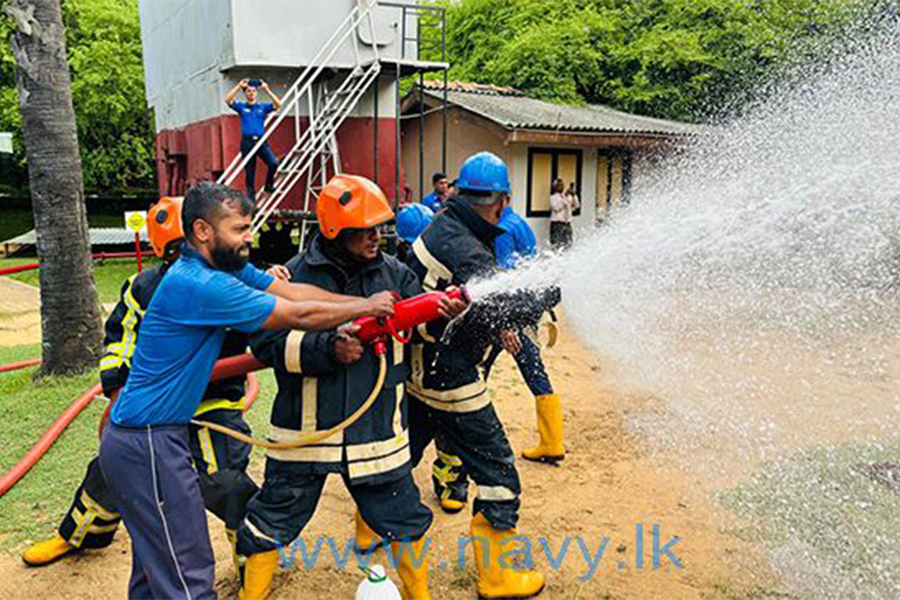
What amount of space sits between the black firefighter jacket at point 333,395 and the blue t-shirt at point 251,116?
8.33 metres

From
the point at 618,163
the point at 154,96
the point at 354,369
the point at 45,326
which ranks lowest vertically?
the point at 45,326

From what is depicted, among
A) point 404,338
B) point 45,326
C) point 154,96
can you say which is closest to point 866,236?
point 404,338

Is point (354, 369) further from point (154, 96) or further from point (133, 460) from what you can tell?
point (154, 96)

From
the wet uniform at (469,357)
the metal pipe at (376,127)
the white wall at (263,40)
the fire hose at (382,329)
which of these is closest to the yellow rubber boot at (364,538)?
the wet uniform at (469,357)

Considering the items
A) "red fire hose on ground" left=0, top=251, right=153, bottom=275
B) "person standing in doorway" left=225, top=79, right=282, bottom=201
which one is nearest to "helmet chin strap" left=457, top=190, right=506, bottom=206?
"red fire hose on ground" left=0, top=251, right=153, bottom=275

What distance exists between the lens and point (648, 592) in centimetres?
351

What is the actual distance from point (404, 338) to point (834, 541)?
8.85ft

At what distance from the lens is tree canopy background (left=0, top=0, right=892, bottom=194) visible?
1827 cm

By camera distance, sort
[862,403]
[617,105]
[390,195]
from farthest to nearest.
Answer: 1. [617,105]
2. [390,195]
3. [862,403]

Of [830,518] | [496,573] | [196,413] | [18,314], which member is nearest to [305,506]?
[196,413]

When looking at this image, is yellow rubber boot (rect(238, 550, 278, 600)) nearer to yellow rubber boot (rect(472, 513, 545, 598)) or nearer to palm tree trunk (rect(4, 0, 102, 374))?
yellow rubber boot (rect(472, 513, 545, 598))

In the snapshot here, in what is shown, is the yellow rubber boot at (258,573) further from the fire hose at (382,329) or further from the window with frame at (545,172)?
the window with frame at (545,172)

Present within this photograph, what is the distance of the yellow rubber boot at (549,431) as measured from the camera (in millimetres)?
5113

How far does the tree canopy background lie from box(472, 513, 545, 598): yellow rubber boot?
17007 mm
